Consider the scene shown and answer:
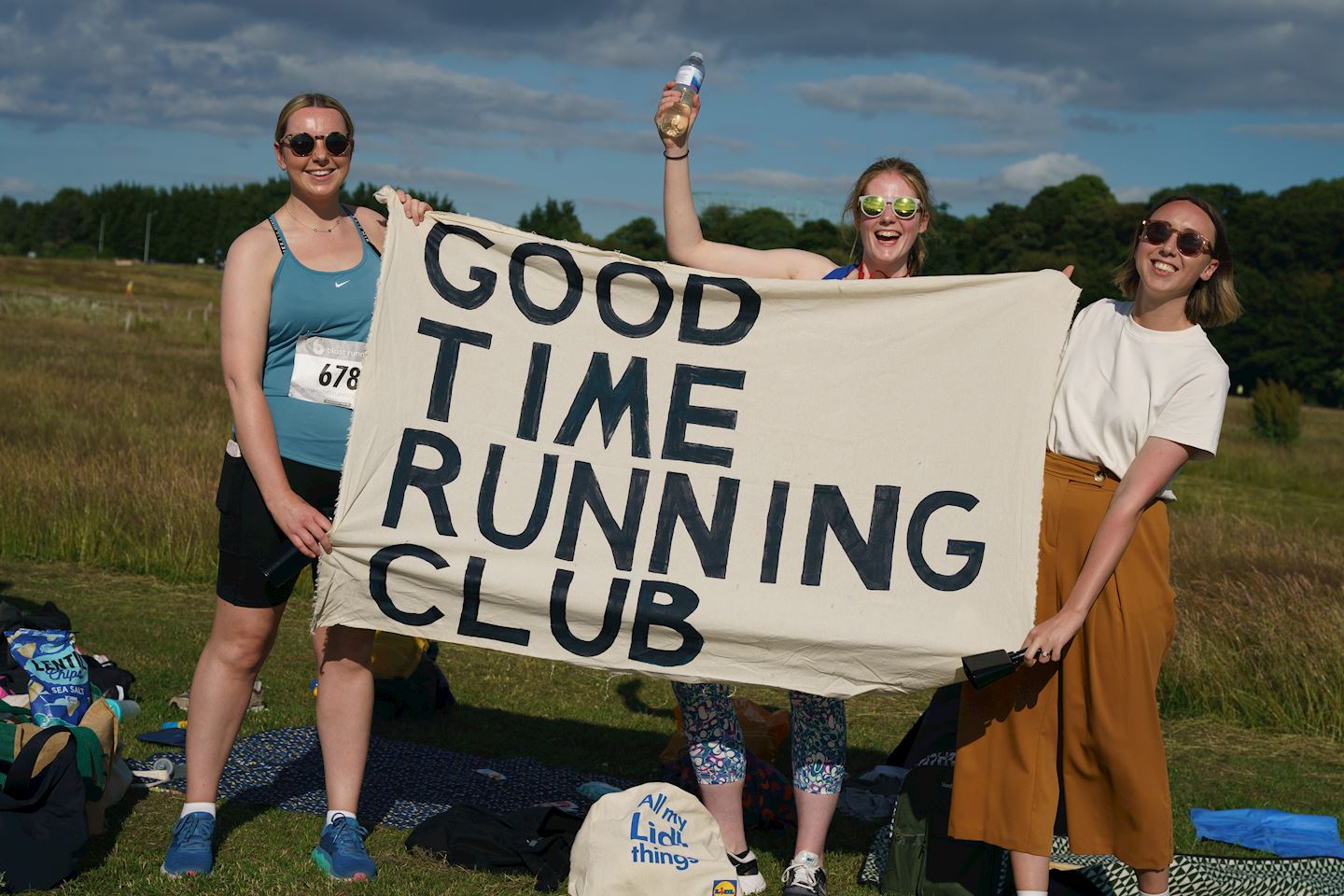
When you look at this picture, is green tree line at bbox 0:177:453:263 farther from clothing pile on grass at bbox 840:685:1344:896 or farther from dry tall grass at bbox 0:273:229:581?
clothing pile on grass at bbox 840:685:1344:896

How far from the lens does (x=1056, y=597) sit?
4.59 metres

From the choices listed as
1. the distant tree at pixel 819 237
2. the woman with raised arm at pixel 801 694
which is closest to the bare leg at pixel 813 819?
the woman with raised arm at pixel 801 694

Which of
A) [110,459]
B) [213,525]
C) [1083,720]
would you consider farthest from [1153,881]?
[110,459]

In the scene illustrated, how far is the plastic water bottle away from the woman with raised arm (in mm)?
25

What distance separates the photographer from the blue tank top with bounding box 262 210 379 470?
14.9 ft

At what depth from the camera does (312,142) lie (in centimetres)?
457

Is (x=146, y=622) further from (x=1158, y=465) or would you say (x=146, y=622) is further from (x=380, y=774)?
(x=1158, y=465)

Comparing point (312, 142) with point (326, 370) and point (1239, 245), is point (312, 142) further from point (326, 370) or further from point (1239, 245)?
point (1239, 245)

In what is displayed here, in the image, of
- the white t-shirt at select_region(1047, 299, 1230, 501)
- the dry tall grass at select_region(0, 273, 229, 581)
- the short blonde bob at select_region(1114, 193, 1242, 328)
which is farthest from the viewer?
the dry tall grass at select_region(0, 273, 229, 581)

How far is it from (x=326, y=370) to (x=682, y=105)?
61.4 inches

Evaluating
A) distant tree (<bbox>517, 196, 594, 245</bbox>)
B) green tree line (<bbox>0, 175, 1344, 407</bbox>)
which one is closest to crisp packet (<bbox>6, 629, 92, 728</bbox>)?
green tree line (<bbox>0, 175, 1344, 407</bbox>)

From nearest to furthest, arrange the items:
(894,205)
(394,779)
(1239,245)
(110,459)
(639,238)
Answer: (894,205) < (394,779) < (110,459) < (639,238) < (1239,245)

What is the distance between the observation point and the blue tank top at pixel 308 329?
4.55m

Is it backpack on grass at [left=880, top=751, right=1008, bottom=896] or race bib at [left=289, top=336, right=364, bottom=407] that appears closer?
race bib at [left=289, top=336, right=364, bottom=407]
